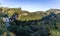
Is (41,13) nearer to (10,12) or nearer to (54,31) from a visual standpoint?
(10,12)

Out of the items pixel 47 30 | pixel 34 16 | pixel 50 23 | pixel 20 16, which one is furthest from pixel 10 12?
pixel 47 30

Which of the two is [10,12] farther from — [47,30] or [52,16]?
[47,30]

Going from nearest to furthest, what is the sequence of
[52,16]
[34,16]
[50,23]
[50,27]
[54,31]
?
[54,31]
[50,27]
[50,23]
[52,16]
[34,16]

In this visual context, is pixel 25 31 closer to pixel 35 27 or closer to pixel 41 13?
pixel 35 27

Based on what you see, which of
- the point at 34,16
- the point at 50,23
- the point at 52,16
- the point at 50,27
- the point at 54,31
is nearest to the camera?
the point at 54,31

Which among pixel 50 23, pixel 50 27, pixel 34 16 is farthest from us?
pixel 34 16

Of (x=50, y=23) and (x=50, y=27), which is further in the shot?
(x=50, y=23)

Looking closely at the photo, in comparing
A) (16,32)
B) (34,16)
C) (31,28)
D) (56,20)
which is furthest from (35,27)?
(34,16)

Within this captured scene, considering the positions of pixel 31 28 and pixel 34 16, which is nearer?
pixel 31 28
